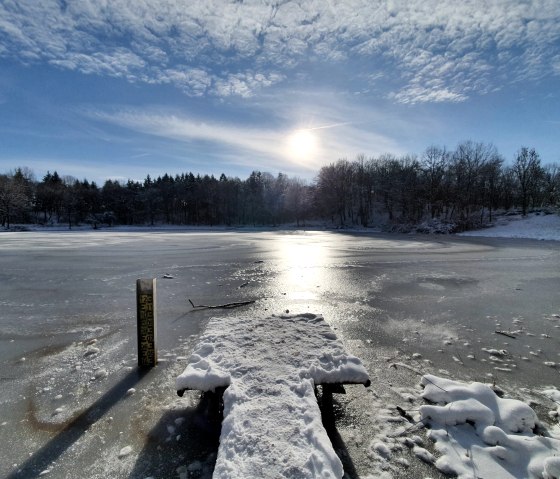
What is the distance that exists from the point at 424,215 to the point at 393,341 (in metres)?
52.4

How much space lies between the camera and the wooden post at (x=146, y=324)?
4.31 meters

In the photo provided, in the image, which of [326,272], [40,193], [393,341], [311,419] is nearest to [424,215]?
[326,272]

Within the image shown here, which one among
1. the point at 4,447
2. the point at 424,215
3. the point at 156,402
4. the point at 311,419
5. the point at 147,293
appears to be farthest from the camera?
the point at 424,215

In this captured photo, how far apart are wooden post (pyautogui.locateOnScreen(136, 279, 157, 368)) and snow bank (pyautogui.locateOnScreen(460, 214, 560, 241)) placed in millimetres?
36993

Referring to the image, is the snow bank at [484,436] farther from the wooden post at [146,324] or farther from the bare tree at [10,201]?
the bare tree at [10,201]

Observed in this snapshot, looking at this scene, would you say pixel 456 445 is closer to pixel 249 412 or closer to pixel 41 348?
pixel 249 412

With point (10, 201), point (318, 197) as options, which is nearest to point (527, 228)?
point (318, 197)

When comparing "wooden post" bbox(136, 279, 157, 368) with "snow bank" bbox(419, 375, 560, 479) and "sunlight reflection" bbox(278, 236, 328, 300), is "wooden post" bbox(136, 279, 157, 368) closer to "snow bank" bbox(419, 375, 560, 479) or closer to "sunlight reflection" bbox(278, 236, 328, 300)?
"snow bank" bbox(419, 375, 560, 479)

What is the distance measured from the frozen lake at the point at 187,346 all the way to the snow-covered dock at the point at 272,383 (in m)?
0.54

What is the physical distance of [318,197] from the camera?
61719mm

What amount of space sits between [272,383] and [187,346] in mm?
2521

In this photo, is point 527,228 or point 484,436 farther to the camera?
point 527,228

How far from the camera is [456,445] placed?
2.88m

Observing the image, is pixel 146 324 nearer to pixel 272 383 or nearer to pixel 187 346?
pixel 187 346
